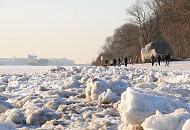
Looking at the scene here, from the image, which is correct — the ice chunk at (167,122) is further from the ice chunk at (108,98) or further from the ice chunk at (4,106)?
the ice chunk at (4,106)

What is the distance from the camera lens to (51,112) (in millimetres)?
9664

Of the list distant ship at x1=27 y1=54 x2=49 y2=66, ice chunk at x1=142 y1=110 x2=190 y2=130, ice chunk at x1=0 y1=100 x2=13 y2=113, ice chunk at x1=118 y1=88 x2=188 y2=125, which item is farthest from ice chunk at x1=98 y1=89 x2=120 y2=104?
distant ship at x1=27 y1=54 x2=49 y2=66

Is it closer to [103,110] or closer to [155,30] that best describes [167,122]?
[103,110]

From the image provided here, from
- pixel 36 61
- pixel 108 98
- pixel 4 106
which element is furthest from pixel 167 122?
pixel 36 61

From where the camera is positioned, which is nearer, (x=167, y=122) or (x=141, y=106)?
(x=167, y=122)

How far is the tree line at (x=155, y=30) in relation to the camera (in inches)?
2026

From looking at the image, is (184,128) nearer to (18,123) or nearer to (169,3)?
(18,123)

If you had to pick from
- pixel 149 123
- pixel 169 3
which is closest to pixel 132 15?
pixel 169 3

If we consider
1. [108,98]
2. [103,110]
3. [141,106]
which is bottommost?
[103,110]

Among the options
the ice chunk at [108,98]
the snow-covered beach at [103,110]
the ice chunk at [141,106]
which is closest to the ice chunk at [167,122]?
the snow-covered beach at [103,110]

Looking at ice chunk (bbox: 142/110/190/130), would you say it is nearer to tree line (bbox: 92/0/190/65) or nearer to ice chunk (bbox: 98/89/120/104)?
ice chunk (bbox: 98/89/120/104)

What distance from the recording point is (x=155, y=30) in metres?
82.8

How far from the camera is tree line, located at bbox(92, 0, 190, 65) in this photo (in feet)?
169

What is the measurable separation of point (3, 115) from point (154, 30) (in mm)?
74475
